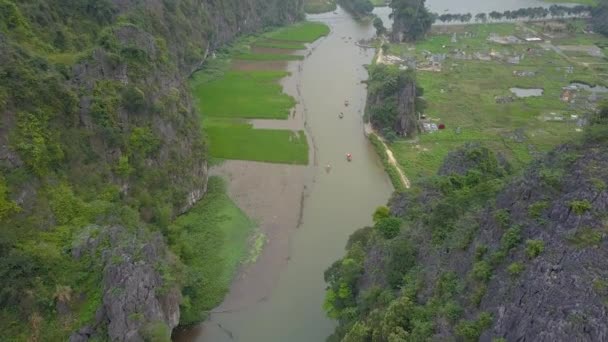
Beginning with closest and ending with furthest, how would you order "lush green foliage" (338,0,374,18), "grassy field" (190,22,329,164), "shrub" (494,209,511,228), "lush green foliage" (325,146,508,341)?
"lush green foliage" (325,146,508,341)
"shrub" (494,209,511,228)
"grassy field" (190,22,329,164)
"lush green foliage" (338,0,374,18)

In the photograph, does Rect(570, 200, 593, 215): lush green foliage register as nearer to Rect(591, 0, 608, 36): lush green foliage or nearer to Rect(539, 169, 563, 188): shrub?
Rect(539, 169, 563, 188): shrub

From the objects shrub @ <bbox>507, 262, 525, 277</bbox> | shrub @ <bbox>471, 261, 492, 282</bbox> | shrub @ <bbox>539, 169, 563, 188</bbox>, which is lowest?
shrub @ <bbox>471, 261, 492, 282</bbox>

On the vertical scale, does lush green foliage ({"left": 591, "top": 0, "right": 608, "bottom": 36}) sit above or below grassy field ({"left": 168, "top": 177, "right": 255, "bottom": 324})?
above

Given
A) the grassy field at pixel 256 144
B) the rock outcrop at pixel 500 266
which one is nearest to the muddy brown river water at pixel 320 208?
the grassy field at pixel 256 144

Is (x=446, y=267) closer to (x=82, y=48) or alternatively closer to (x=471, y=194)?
(x=471, y=194)

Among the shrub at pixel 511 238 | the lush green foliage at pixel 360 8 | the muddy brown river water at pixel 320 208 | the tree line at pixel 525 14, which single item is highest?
the lush green foliage at pixel 360 8

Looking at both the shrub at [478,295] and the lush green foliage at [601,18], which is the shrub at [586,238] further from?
the lush green foliage at [601,18]

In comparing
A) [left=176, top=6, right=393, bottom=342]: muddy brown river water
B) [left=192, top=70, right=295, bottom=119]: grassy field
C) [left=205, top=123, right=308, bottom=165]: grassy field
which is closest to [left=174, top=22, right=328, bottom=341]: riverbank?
[left=205, top=123, right=308, bottom=165]: grassy field
